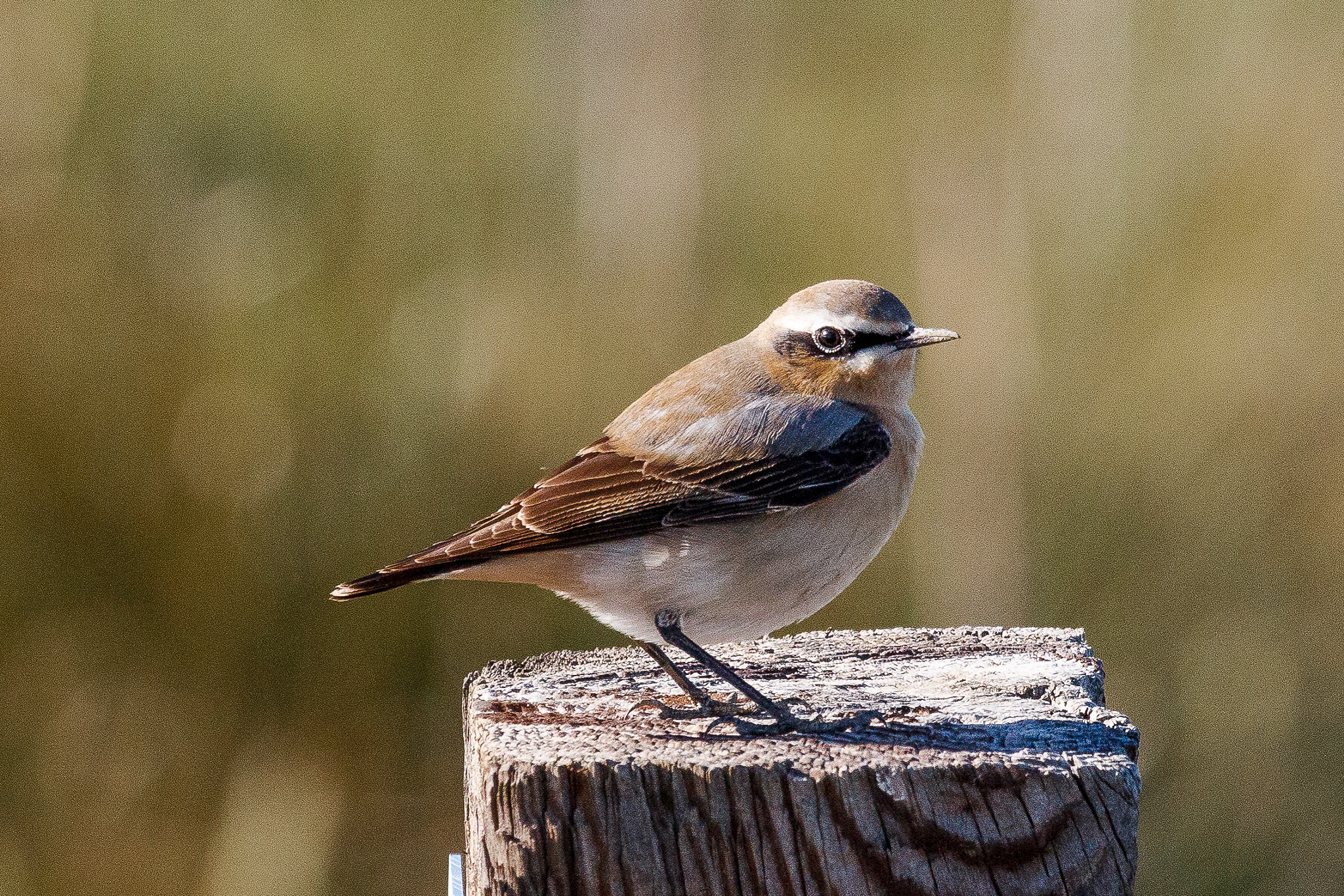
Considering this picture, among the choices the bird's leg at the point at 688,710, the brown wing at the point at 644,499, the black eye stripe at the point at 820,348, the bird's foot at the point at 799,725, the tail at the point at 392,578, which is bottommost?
the bird's leg at the point at 688,710

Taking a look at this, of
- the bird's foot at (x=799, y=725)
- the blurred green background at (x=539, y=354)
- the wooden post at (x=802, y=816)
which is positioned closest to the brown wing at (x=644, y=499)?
the bird's foot at (x=799, y=725)

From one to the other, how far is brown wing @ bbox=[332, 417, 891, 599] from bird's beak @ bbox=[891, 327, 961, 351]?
0.89 ft

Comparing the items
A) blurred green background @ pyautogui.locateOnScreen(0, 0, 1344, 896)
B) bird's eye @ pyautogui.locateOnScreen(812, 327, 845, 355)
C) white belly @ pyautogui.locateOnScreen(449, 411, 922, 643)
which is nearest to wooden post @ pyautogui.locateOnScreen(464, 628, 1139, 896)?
white belly @ pyautogui.locateOnScreen(449, 411, 922, 643)

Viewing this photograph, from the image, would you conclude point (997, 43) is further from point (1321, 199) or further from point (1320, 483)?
point (1320, 483)

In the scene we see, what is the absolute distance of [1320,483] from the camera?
5.04 metres

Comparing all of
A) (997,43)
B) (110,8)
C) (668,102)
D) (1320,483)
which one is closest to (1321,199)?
(1320,483)

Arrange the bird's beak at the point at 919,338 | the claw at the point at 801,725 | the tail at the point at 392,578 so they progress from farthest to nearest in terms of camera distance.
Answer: the bird's beak at the point at 919,338 → the tail at the point at 392,578 → the claw at the point at 801,725

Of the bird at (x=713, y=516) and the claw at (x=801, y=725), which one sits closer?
the claw at (x=801, y=725)

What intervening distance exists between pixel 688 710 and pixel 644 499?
584mm

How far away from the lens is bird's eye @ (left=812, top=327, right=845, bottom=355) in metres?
3.73

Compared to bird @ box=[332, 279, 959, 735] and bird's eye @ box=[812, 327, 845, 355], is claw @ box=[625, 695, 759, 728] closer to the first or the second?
bird @ box=[332, 279, 959, 735]

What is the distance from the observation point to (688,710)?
10.1 ft

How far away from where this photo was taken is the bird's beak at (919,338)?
3594 millimetres

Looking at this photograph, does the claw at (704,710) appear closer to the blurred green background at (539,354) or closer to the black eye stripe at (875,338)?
the black eye stripe at (875,338)
